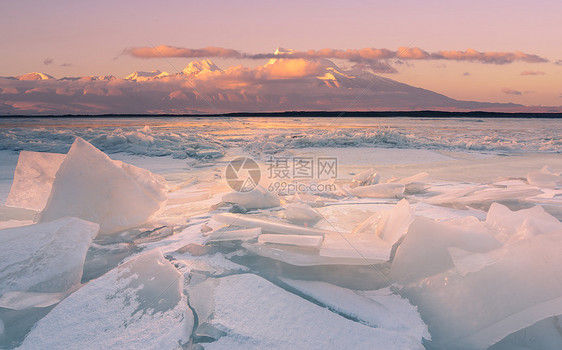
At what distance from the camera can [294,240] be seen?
177 cm

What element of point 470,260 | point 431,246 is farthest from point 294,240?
point 470,260

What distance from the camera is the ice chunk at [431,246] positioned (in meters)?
1.47

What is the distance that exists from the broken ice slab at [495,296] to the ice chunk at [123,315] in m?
0.96

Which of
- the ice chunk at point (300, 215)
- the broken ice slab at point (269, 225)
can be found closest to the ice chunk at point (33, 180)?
the broken ice slab at point (269, 225)

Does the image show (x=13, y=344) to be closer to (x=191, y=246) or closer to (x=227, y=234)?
(x=191, y=246)

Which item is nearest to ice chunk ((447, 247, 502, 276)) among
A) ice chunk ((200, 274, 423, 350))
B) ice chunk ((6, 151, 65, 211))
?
ice chunk ((200, 274, 423, 350))

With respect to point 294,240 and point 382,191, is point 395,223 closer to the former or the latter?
point 294,240

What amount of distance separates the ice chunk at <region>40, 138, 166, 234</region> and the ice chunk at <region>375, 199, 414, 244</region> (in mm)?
1614

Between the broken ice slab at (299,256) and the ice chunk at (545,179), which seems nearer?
the broken ice slab at (299,256)

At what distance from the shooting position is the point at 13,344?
111cm

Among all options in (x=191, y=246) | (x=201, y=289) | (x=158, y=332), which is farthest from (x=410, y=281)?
(x=191, y=246)

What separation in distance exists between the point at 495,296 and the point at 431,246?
329 millimetres

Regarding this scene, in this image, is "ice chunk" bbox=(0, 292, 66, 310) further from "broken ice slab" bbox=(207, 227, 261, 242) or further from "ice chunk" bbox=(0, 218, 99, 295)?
"broken ice slab" bbox=(207, 227, 261, 242)

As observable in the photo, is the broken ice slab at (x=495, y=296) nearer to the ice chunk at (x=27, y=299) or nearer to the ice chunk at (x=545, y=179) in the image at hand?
the ice chunk at (x=27, y=299)
